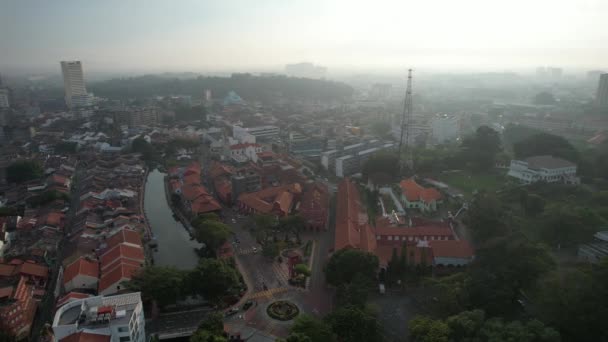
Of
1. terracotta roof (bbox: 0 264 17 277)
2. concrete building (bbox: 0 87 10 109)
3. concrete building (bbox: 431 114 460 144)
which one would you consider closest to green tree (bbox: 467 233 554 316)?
terracotta roof (bbox: 0 264 17 277)

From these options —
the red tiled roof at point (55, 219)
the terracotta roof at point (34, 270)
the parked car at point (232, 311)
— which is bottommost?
the parked car at point (232, 311)

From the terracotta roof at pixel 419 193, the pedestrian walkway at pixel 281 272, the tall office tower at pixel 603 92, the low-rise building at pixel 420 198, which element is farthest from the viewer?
the tall office tower at pixel 603 92

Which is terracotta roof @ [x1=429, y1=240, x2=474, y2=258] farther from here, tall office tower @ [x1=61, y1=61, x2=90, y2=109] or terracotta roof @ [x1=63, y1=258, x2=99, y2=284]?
tall office tower @ [x1=61, y1=61, x2=90, y2=109]

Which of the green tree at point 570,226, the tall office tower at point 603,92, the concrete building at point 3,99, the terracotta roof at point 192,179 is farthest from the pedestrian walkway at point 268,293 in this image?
the concrete building at point 3,99

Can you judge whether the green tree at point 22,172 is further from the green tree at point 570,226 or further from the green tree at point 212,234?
the green tree at point 570,226

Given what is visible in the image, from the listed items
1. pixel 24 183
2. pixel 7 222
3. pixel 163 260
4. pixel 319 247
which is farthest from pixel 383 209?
pixel 24 183

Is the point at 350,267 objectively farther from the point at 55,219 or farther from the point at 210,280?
the point at 55,219
